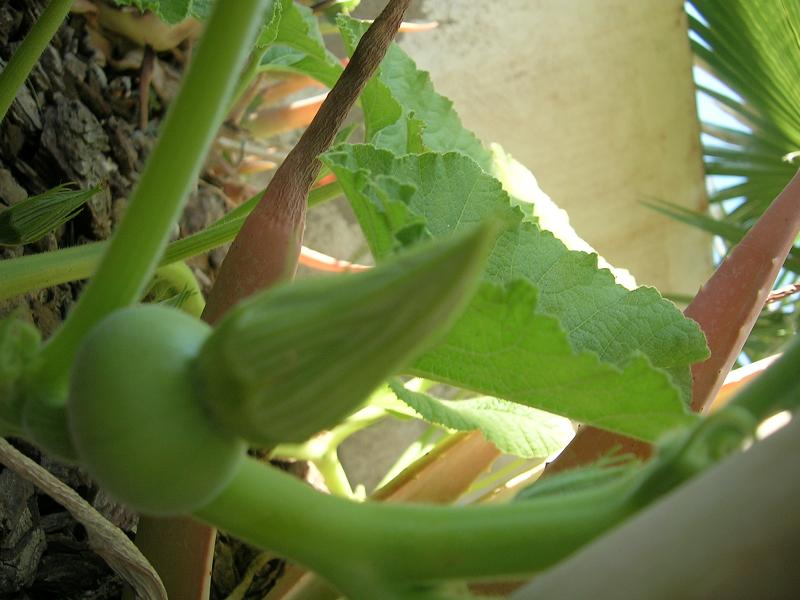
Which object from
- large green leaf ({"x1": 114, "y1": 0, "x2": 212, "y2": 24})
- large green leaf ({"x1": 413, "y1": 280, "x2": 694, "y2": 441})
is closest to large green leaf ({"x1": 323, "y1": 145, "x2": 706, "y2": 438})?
large green leaf ({"x1": 413, "y1": 280, "x2": 694, "y2": 441})

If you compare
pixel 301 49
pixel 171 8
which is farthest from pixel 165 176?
pixel 301 49

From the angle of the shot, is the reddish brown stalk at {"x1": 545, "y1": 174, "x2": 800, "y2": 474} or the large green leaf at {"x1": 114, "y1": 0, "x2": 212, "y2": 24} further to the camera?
the large green leaf at {"x1": 114, "y1": 0, "x2": 212, "y2": 24}

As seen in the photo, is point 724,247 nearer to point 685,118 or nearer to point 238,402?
point 685,118

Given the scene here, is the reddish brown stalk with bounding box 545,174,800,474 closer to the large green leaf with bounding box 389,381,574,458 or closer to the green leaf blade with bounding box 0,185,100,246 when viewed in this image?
the large green leaf with bounding box 389,381,574,458

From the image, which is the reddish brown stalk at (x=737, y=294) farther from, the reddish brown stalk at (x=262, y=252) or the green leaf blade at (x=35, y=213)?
the green leaf blade at (x=35, y=213)

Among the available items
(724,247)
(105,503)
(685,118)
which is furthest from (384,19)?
(724,247)
